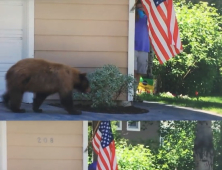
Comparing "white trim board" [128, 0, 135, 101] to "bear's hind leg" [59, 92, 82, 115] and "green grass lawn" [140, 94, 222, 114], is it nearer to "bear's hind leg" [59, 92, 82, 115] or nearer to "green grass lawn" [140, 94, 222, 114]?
"green grass lawn" [140, 94, 222, 114]

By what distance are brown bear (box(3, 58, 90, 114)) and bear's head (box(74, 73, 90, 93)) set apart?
69 millimetres

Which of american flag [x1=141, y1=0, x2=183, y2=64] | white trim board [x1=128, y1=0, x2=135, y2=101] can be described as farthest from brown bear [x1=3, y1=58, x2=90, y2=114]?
american flag [x1=141, y1=0, x2=183, y2=64]

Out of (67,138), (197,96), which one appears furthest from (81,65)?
(197,96)

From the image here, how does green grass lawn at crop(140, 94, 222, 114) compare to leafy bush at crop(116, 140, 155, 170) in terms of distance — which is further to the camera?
leafy bush at crop(116, 140, 155, 170)

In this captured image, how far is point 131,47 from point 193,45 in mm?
1279

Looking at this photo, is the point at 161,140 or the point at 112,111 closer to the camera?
the point at 112,111

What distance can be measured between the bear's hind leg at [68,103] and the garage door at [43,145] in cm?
106

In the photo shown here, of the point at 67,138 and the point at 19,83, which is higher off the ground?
the point at 19,83

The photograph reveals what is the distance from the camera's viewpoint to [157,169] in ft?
32.0

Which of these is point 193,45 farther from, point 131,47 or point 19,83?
point 19,83

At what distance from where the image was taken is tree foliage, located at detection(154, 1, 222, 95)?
7.88 metres

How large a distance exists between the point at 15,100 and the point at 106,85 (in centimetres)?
103

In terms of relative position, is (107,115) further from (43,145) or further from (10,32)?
(10,32)

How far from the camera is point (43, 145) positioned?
24.1ft
